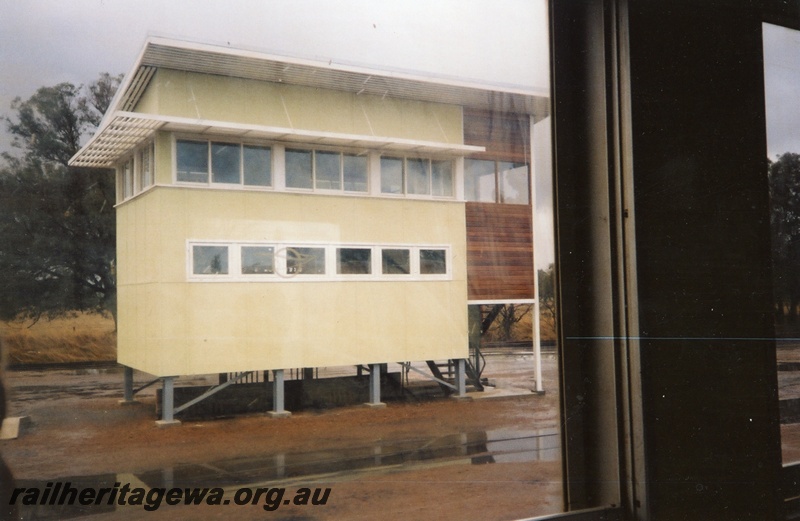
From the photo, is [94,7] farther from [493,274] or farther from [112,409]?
[493,274]

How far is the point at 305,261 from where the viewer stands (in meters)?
1.72

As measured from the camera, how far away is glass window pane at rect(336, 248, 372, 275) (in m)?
1.75

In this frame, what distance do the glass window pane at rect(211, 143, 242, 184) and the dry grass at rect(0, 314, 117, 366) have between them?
0.39 metres

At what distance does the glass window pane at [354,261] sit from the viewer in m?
1.75

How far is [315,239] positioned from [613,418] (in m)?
1.05

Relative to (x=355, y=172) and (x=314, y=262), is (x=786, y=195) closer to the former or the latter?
(x=355, y=172)

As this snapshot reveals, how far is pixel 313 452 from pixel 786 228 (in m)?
2.10

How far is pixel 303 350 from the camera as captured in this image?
1.69 metres

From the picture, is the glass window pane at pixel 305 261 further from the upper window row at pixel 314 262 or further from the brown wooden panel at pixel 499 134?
the brown wooden panel at pixel 499 134

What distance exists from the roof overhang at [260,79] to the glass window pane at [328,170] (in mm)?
36

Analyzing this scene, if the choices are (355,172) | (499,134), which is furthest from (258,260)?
(499,134)

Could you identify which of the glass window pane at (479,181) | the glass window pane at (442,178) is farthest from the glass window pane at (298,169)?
the glass window pane at (479,181)

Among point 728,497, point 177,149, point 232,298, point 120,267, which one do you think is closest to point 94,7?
point 177,149

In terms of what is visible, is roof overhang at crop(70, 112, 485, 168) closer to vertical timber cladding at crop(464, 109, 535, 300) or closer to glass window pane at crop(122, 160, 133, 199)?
glass window pane at crop(122, 160, 133, 199)
